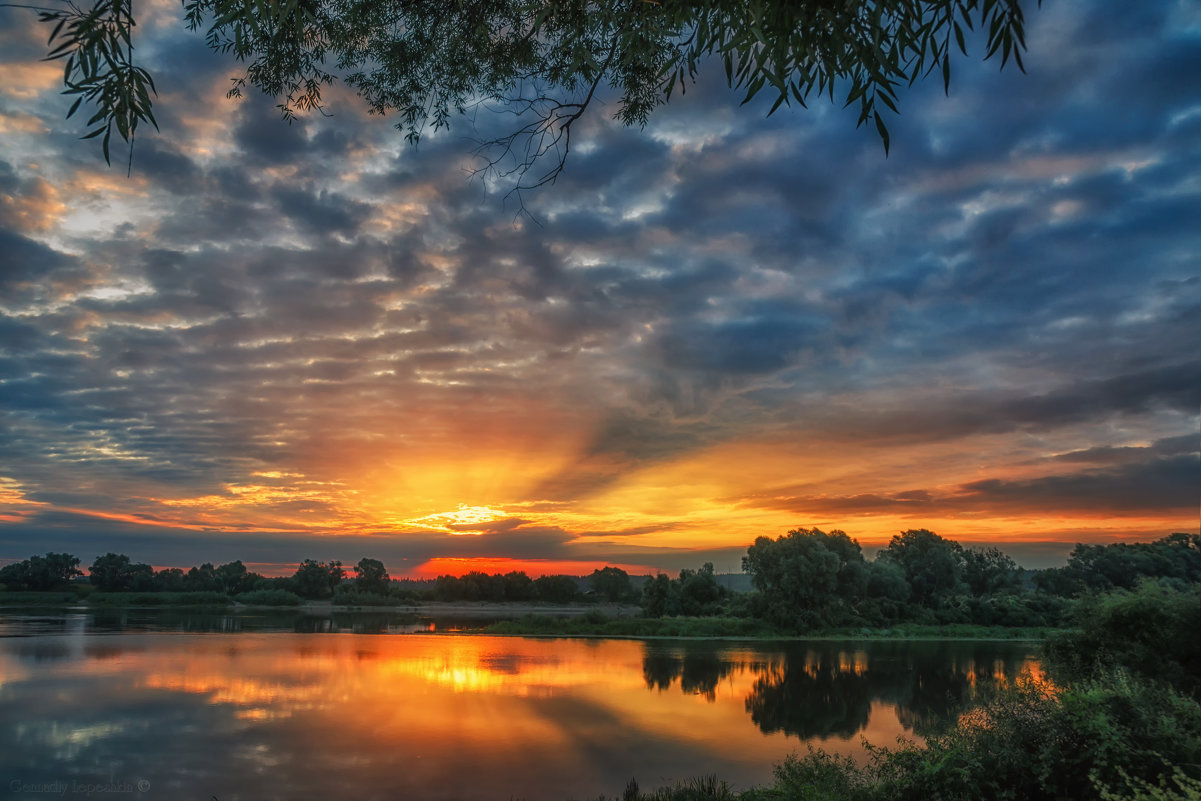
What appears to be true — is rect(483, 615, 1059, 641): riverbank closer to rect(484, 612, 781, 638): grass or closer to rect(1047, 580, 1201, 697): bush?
rect(484, 612, 781, 638): grass

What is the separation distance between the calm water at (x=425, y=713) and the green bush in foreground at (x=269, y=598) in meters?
50.1

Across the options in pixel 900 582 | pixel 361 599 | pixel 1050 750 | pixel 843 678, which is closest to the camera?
pixel 1050 750

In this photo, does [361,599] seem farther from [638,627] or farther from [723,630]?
[723,630]

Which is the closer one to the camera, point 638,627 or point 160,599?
point 638,627

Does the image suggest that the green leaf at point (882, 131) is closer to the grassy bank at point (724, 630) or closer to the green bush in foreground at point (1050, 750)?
the green bush in foreground at point (1050, 750)

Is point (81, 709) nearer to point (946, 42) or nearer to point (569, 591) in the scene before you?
point (946, 42)

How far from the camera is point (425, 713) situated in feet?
87.8

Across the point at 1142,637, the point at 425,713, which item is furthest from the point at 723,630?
the point at 1142,637

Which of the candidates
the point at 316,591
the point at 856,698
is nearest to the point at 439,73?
the point at 856,698

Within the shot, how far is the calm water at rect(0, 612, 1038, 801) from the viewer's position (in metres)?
18.2

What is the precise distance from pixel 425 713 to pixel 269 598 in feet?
283

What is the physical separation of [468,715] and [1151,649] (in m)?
23.2

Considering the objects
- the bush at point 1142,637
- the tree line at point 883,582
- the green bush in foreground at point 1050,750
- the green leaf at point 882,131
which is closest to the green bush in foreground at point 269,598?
the tree line at point 883,582

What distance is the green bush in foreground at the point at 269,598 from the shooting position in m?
98.5
